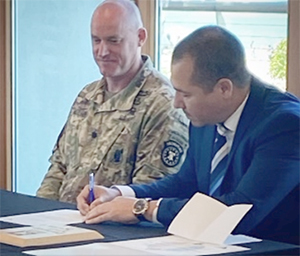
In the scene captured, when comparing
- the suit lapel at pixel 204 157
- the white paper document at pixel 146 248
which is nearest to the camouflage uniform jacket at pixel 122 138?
the suit lapel at pixel 204 157

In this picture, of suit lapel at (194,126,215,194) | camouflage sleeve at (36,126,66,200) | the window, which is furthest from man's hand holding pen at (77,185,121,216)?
the window

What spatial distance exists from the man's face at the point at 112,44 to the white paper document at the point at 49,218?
937 mm

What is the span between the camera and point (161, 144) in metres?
2.90

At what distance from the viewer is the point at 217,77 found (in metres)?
2.24

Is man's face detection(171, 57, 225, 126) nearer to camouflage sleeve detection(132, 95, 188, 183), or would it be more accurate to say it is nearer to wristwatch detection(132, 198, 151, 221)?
wristwatch detection(132, 198, 151, 221)

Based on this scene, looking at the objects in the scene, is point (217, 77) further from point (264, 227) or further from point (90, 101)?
point (90, 101)

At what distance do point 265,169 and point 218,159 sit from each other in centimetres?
30

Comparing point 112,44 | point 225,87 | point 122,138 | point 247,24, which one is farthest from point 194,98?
point 247,24

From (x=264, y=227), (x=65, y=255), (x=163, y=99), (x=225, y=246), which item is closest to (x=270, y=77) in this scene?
(x=163, y=99)

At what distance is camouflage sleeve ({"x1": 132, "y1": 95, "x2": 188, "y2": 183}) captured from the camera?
2.85 m

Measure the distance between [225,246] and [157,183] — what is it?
717mm

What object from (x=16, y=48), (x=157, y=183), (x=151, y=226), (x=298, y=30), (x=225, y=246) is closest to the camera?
(x=225, y=246)

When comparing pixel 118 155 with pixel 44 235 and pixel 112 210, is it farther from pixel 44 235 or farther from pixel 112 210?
pixel 44 235

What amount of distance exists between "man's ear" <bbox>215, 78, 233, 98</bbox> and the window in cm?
103
